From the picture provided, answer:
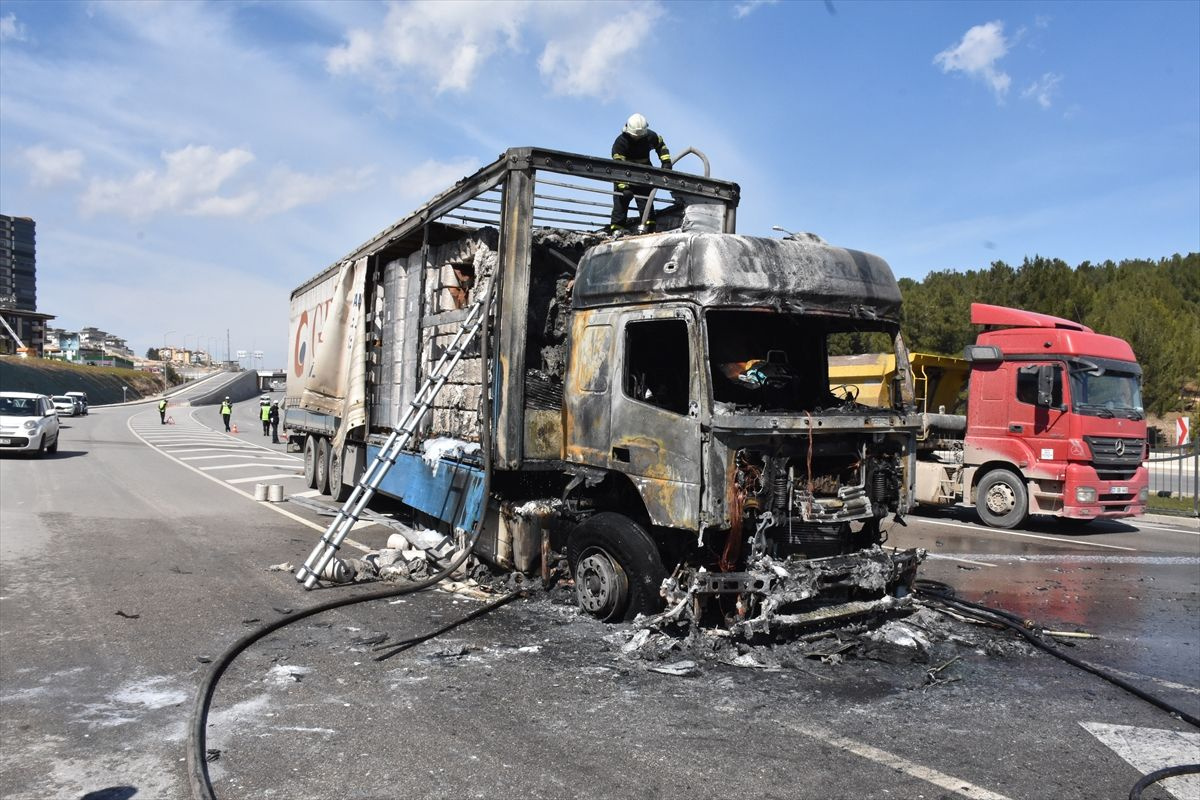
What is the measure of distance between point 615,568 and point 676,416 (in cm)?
126

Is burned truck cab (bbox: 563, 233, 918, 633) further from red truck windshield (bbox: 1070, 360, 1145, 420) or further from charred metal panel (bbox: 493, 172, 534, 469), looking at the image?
red truck windshield (bbox: 1070, 360, 1145, 420)

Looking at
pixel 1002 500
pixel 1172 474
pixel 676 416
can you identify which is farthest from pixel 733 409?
pixel 1172 474

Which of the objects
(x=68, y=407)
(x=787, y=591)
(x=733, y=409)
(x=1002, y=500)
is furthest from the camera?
(x=68, y=407)

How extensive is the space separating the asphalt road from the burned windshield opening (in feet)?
5.98

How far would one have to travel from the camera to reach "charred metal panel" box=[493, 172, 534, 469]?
7039 mm

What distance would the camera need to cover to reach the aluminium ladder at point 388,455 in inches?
297

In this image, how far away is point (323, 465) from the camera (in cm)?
1363

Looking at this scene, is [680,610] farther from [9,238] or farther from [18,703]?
[9,238]

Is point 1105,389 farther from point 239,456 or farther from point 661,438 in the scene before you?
point 239,456

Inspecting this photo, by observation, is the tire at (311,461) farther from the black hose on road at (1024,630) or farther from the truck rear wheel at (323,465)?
the black hose on road at (1024,630)

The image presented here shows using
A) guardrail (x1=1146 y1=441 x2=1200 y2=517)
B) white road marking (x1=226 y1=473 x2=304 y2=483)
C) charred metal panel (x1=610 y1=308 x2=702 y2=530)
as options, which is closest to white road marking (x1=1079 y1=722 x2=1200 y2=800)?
charred metal panel (x1=610 y1=308 x2=702 y2=530)

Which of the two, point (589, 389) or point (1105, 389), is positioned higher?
point (1105, 389)

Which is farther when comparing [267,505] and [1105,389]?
[267,505]

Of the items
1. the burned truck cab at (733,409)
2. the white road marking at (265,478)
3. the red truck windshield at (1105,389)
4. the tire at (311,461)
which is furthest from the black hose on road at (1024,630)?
the white road marking at (265,478)
